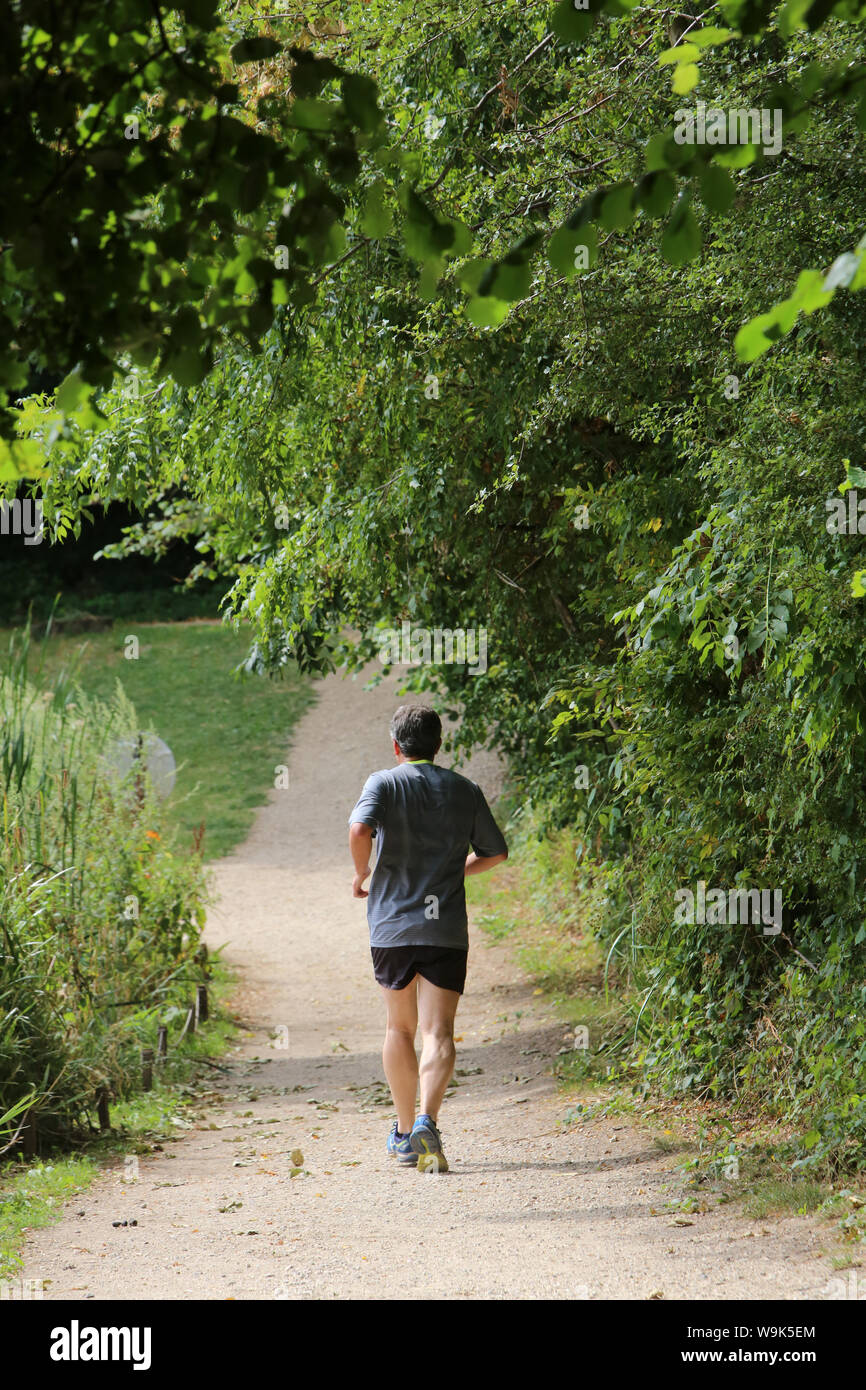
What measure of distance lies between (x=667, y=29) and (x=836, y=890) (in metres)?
3.69

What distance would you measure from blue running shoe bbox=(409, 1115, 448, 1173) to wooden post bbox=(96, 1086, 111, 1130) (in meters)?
1.59

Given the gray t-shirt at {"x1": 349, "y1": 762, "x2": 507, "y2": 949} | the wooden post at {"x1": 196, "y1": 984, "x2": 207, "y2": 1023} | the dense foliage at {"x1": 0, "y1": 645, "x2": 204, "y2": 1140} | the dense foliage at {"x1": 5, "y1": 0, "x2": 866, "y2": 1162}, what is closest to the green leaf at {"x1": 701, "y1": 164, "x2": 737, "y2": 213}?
the dense foliage at {"x1": 5, "y1": 0, "x2": 866, "y2": 1162}

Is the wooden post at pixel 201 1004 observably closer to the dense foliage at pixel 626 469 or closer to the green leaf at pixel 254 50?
the dense foliage at pixel 626 469

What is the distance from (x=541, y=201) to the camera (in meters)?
5.51

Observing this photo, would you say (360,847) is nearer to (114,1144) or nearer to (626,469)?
(114,1144)

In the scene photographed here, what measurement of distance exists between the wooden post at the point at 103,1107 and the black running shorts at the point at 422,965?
163 centimetres

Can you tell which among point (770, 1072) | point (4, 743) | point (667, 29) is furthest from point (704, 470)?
point (4, 743)

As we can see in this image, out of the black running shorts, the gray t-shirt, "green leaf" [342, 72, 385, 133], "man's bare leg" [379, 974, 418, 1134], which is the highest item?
"green leaf" [342, 72, 385, 133]

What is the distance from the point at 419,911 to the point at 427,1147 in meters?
1.01

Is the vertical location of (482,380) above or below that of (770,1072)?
above

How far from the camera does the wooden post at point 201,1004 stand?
9086 millimetres

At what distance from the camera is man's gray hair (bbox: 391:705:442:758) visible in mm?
5738

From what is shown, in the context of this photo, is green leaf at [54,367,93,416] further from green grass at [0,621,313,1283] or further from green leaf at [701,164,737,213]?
green grass at [0,621,313,1283]
